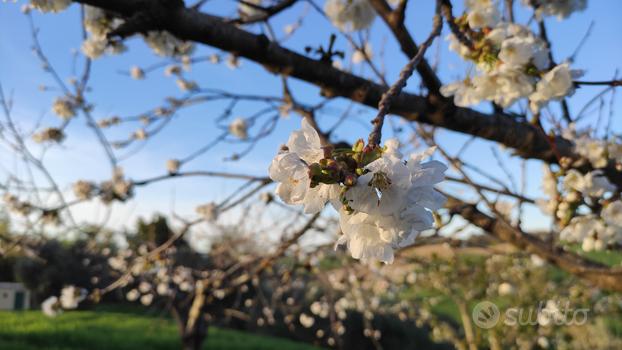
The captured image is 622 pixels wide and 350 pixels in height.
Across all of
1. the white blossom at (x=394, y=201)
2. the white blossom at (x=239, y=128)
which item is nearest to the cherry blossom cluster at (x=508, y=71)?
the white blossom at (x=394, y=201)

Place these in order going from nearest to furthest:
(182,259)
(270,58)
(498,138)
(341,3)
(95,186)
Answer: (270,58), (498,138), (341,3), (95,186), (182,259)

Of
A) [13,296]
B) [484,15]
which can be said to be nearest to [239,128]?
[484,15]

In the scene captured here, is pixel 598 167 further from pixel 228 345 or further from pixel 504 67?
pixel 228 345

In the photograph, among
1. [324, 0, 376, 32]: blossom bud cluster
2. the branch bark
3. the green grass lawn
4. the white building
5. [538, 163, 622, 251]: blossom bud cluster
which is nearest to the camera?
the branch bark

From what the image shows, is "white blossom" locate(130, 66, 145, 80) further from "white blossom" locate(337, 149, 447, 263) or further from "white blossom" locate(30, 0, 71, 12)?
"white blossom" locate(337, 149, 447, 263)

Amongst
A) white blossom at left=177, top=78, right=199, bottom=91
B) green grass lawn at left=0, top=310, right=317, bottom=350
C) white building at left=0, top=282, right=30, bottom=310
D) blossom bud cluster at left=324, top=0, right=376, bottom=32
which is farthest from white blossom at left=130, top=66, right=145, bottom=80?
white building at left=0, top=282, right=30, bottom=310

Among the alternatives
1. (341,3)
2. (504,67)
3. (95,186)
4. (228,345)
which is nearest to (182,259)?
(228,345)

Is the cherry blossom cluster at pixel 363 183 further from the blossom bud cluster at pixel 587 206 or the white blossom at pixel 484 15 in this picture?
the blossom bud cluster at pixel 587 206
